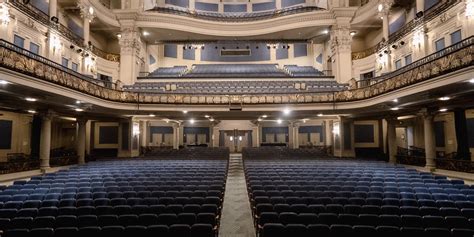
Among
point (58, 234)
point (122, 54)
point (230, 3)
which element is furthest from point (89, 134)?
point (230, 3)

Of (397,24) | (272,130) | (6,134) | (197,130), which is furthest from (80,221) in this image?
(272,130)

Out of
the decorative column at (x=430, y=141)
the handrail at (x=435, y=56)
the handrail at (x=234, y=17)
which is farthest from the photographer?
the handrail at (x=234, y=17)

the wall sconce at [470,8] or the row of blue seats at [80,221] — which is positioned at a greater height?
the wall sconce at [470,8]

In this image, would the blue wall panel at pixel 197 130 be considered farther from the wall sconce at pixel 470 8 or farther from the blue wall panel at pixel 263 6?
the wall sconce at pixel 470 8

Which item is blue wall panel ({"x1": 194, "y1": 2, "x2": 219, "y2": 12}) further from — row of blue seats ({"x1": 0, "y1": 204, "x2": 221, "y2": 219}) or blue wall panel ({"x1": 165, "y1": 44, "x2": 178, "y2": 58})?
row of blue seats ({"x1": 0, "y1": 204, "x2": 221, "y2": 219})

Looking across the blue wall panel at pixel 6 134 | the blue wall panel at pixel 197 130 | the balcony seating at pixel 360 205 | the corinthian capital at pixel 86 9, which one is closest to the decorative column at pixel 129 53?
the corinthian capital at pixel 86 9

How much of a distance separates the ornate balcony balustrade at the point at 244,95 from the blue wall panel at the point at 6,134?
5.41 m

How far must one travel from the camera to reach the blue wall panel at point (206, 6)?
3645 centimetres

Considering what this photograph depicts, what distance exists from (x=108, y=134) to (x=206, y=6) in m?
22.2

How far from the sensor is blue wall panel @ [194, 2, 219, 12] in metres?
36.5

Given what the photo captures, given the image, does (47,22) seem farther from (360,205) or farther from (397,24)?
(397,24)

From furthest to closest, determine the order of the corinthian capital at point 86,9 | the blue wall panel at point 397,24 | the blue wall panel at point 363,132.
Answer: the blue wall panel at point 363,132, the blue wall panel at point 397,24, the corinthian capital at point 86,9

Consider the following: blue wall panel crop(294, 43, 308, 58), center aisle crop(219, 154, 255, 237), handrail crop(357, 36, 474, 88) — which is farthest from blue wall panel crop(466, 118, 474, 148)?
blue wall panel crop(294, 43, 308, 58)

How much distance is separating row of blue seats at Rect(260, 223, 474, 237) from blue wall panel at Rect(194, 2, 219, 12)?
36.3 metres
